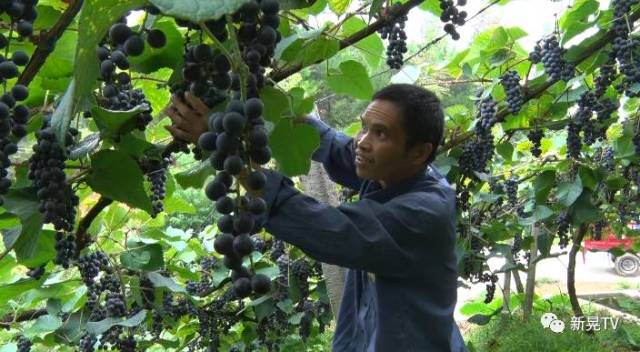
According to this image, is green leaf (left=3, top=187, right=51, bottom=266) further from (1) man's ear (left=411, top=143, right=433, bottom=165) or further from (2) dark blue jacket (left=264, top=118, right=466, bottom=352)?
(1) man's ear (left=411, top=143, right=433, bottom=165)

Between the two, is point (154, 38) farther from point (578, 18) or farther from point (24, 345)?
point (578, 18)

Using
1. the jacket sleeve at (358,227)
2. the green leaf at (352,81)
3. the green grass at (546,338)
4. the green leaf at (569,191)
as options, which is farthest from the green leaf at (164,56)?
the green grass at (546,338)

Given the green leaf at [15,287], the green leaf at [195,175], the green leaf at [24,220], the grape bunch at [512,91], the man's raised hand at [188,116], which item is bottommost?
the green leaf at [15,287]

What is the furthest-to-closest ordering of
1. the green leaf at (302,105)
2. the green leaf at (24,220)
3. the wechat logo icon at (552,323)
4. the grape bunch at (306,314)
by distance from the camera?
1. the wechat logo icon at (552,323)
2. the grape bunch at (306,314)
3. the green leaf at (302,105)
4. the green leaf at (24,220)

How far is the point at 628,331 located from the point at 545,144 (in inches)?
95.2

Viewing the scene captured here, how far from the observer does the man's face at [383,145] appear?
1618 mm

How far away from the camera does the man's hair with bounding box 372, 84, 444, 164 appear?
5.33ft

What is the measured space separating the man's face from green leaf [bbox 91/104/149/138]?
28.8 inches

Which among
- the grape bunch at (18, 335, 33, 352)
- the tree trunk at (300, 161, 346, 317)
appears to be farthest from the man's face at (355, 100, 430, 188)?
the grape bunch at (18, 335, 33, 352)

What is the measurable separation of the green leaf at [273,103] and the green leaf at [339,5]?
0.48 meters

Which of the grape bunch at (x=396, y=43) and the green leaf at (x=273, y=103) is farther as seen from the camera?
the grape bunch at (x=396, y=43)

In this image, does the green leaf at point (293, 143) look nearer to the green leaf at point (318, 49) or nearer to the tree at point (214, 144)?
the tree at point (214, 144)

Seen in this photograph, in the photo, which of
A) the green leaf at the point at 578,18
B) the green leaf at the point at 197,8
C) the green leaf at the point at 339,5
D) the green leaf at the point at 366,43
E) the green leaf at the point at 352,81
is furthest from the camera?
the green leaf at the point at 578,18

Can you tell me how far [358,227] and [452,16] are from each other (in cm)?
62
